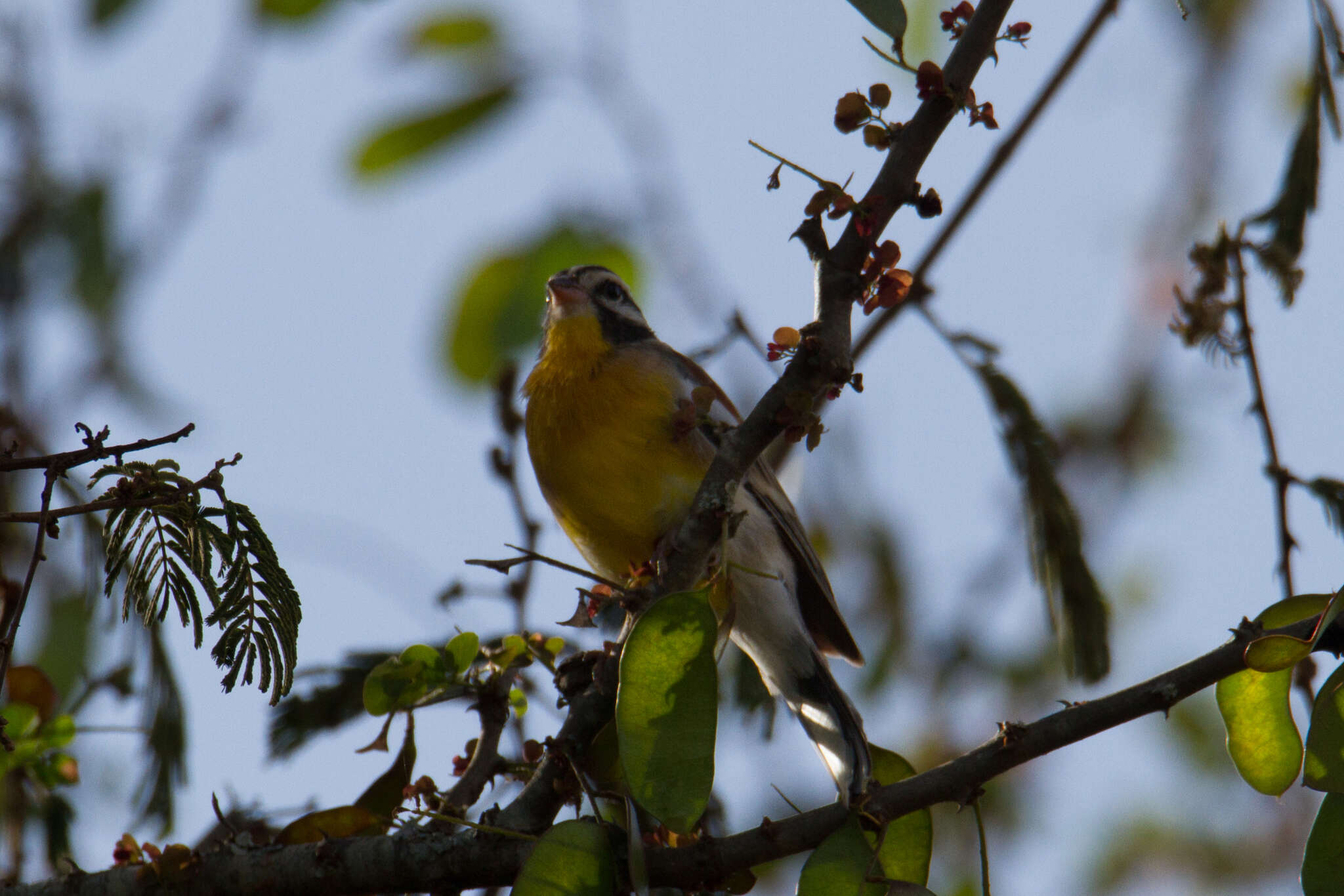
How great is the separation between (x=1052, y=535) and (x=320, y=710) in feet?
7.42

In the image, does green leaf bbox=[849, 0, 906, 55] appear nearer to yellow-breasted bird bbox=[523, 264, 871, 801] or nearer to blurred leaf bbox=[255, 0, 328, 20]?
blurred leaf bbox=[255, 0, 328, 20]

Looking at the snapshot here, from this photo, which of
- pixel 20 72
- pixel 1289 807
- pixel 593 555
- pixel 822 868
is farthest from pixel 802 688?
pixel 20 72

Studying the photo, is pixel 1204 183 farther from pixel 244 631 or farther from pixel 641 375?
pixel 244 631

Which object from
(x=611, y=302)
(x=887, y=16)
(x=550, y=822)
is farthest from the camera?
(x=611, y=302)

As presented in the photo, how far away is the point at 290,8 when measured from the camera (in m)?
3.00

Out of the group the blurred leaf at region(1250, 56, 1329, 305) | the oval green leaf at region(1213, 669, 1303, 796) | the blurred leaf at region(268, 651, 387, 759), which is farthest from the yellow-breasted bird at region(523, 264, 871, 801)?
the oval green leaf at region(1213, 669, 1303, 796)

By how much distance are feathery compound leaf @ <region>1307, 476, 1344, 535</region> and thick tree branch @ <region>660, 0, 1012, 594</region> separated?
4.72 feet

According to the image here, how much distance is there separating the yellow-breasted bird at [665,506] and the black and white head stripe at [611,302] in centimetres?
37

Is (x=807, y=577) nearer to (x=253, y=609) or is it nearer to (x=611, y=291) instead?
(x=611, y=291)

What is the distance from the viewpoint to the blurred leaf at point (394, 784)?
3.18m

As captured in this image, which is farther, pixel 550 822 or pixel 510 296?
pixel 510 296

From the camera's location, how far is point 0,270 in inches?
237

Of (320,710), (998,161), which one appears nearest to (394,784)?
(320,710)

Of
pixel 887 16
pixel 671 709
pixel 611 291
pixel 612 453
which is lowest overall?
pixel 671 709
